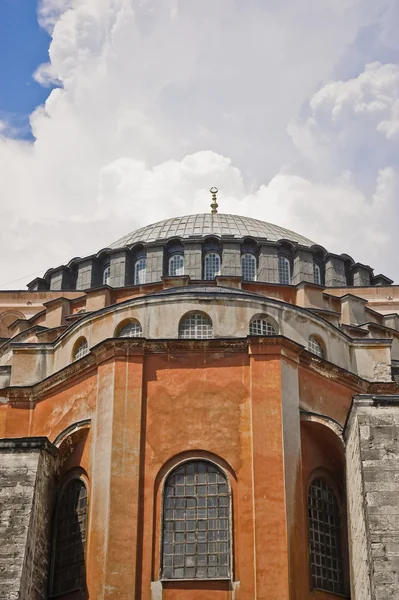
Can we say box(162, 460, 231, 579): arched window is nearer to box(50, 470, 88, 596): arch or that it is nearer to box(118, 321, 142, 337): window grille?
box(50, 470, 88, 596): arch

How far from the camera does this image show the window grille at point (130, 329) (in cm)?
2723

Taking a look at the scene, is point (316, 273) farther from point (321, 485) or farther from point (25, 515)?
point (25, 515)

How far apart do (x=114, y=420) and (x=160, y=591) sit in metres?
4.42

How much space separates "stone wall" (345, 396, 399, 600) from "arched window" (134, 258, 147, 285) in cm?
1826

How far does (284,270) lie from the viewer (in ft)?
133

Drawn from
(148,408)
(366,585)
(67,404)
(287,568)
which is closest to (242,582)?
(287,568)

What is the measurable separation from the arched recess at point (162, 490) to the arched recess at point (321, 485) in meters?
1.62

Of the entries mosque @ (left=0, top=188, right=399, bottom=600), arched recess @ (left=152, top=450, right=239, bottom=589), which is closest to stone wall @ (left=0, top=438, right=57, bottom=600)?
mosque @ (left=0, top=188, right=399, bottom=600)

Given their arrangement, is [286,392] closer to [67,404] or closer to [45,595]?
[67,404]

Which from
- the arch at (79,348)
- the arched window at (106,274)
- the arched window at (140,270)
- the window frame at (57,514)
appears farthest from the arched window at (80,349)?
the arched window at (106,274)

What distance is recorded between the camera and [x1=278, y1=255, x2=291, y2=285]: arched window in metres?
40.0

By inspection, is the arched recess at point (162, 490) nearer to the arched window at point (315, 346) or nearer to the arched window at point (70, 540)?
the arched window at point (70, 540)

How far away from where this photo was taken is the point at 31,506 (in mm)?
23406

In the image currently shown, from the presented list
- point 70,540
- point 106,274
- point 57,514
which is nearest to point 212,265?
point 106,274
